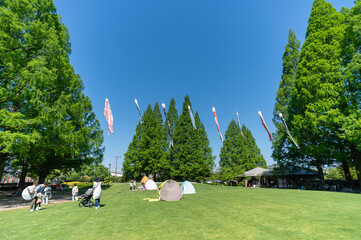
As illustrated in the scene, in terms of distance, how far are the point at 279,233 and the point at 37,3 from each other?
60.1ft

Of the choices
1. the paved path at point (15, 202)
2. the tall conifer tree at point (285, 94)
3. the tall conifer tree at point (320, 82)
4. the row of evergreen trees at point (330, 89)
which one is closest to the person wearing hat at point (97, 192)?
the paved path at point (15, 202)

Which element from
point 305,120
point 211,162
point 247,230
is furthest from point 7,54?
point 211,162

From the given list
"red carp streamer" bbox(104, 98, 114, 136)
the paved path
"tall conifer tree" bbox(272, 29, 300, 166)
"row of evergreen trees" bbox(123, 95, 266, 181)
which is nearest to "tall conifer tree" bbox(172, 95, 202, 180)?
"row of evergreen trees" bbox(123, 95, 266, 181)

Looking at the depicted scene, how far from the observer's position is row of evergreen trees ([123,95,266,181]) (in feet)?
151

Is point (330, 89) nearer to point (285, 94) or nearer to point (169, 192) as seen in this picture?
point (285, 94)

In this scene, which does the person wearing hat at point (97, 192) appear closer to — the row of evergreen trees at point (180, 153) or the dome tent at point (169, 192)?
the dome tent at point (169, 192)

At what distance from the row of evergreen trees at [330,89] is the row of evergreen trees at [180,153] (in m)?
24.1

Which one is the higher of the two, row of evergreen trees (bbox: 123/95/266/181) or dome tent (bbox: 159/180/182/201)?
row of evergreen trees (bbox: 123/95/266/181)

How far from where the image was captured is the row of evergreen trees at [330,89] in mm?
16078

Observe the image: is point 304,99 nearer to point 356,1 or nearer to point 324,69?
point 324,69

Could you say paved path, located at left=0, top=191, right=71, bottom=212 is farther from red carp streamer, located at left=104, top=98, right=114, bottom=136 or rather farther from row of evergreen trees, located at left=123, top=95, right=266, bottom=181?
row of evergreen trees, located at left=123, top=95, right=266, bottom=181

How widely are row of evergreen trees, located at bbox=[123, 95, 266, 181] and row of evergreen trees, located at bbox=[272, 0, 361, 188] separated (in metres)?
24.1

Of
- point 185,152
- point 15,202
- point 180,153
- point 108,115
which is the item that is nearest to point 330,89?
point 108,115

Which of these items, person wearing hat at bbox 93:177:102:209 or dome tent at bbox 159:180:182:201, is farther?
dome tent at bbox 159:180:182:201
